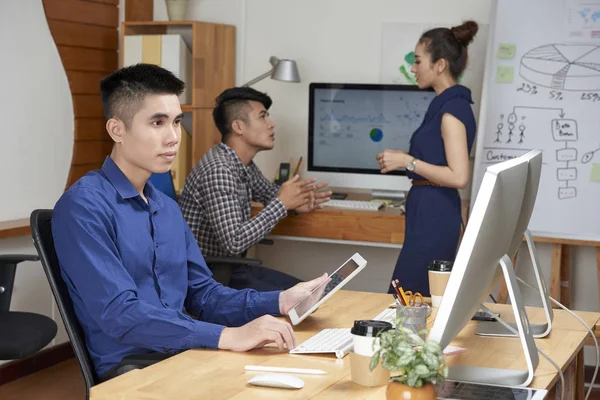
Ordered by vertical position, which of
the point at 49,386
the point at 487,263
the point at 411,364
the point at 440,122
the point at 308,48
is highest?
the point at 308,48

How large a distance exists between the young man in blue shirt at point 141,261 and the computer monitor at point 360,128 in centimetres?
211

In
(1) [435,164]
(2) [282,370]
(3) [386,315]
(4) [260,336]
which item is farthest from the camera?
(1) [435,164]

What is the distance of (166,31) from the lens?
462cm

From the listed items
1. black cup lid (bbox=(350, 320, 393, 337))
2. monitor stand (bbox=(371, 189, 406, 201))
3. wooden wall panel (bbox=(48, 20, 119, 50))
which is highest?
wooden wall panel (bbox=(48, 20, 119, 50))

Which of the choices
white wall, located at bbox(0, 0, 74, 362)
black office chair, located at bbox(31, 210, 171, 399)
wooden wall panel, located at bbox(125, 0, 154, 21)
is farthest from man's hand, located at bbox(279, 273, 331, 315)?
wooden wall panel, located at bbox(125, 0, 154, 21)

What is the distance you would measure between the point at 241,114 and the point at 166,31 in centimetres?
101

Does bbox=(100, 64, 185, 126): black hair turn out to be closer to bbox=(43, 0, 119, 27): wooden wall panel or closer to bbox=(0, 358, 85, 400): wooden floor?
bbox=(0, 358, 85, 400): wooden floor

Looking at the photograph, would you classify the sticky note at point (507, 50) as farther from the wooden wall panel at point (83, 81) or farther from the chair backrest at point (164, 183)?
the wooden wall panel at point (83, 81)

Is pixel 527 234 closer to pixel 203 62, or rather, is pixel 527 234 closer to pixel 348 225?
pixel 348 225

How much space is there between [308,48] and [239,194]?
49.6 inches

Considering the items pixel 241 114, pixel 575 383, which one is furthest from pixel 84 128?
pixel 575 383

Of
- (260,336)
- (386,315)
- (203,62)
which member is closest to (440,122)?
(386,315)

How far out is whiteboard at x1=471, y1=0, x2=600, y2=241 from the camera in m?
3.93

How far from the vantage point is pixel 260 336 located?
1815 mm
